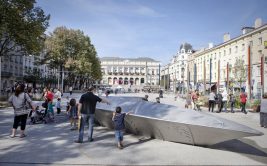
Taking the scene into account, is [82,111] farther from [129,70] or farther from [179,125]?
[129,70]

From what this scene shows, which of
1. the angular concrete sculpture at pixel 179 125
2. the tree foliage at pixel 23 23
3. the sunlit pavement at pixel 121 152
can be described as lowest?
the sunlit pavement at pixel 121 152

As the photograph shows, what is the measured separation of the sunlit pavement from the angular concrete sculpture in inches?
11.0

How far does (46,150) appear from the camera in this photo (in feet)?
27.4

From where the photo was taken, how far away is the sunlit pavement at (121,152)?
24.0 ft

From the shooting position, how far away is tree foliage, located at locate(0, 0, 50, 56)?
1012 inches

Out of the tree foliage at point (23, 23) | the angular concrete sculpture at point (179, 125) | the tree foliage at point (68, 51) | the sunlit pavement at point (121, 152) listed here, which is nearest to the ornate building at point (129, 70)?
the tree foliage at point (68, 51)

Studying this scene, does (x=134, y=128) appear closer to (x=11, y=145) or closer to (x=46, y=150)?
(x=46, y=150)

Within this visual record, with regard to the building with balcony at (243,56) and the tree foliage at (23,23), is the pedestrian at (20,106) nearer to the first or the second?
the tree foliage at (23,23)

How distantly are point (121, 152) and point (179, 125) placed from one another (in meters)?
1.85

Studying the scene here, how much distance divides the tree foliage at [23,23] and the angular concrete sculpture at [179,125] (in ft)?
60.8

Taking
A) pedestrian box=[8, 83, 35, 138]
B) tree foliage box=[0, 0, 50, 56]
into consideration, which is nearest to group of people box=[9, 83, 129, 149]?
pedestrian box=[8, 83, 35, 138]

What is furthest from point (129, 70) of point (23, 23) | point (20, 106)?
point (20, 106)

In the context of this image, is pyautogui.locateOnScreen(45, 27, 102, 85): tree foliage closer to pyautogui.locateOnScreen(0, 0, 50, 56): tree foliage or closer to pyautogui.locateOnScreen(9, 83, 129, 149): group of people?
pyautogui.locateOnScreen(0, 0, 50, 56): tree foliage

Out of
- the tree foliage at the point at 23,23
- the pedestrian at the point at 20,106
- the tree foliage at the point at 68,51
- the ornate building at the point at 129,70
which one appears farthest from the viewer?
the ornate building at the point at 129,70
